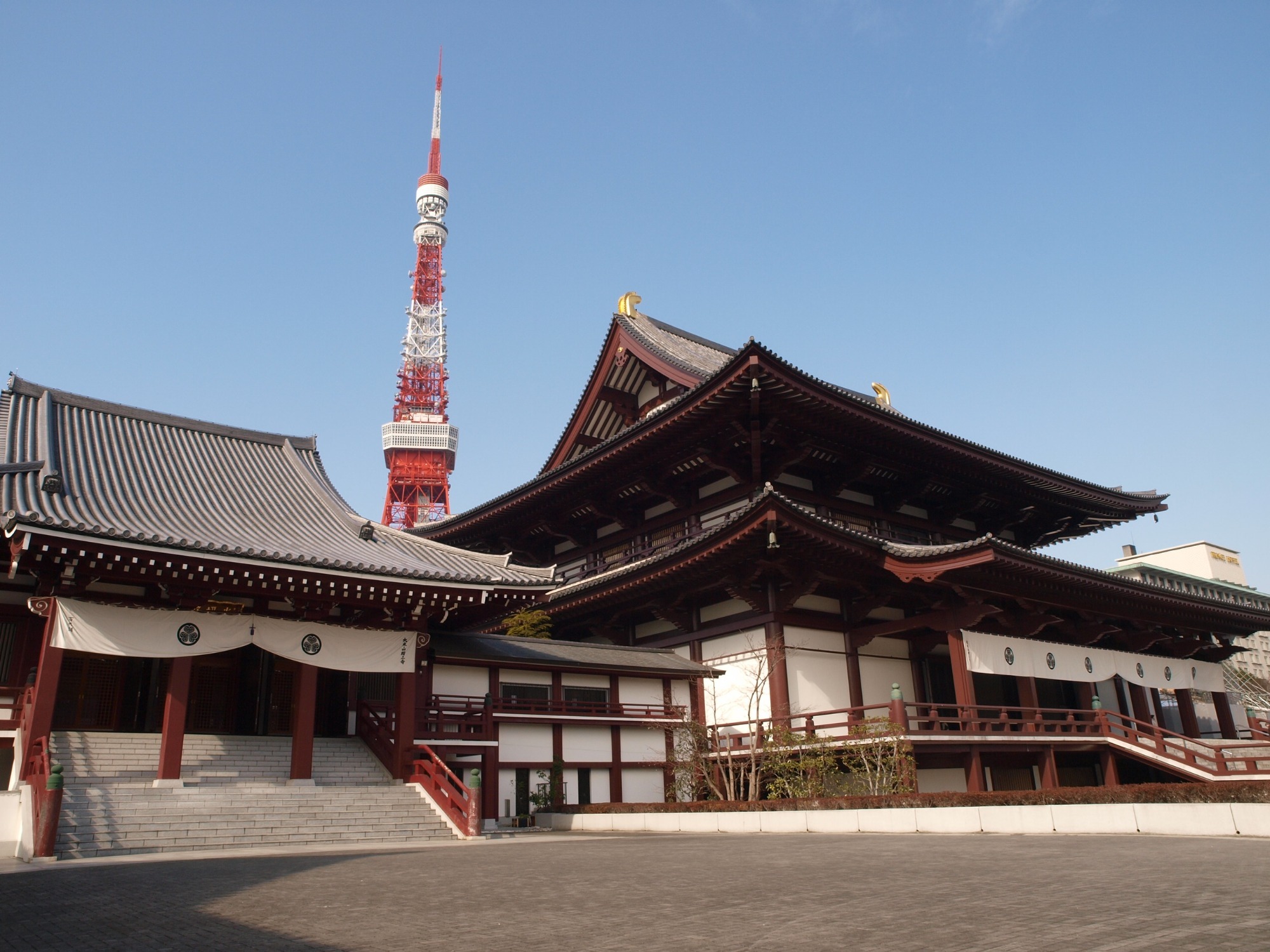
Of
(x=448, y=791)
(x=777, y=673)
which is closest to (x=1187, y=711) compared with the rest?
(x=777, y=673)

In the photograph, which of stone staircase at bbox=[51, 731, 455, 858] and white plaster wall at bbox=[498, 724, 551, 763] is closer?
stone staircase at bbox=[51, 731, 455, 858]

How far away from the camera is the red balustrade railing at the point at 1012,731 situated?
20.7m

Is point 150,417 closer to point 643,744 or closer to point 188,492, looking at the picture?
point 188,492

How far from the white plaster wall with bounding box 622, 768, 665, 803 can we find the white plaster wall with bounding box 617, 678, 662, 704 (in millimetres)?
1826

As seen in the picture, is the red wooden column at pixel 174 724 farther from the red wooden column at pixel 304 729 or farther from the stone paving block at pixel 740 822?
the stone paving block at pixel 740 822

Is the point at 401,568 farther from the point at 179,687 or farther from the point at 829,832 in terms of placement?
the point at 829,832

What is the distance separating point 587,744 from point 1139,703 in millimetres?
20611

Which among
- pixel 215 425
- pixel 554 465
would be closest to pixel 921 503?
pixel 554 465

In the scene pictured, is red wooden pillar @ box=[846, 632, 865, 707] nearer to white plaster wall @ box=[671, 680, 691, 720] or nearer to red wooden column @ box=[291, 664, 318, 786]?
white plaster wall @ box=[671, 680, 691, 720]

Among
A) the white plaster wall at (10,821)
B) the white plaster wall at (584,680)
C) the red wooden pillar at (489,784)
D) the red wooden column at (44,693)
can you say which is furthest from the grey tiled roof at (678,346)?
the white plaster wall at (10,821)

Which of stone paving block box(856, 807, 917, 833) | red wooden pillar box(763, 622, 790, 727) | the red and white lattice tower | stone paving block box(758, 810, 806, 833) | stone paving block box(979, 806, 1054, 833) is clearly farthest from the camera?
the red and white lattice tower

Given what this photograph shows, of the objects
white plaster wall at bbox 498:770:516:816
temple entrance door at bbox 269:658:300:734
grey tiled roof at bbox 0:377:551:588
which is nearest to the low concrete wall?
white plaster wall at bbox 498:770:516:816

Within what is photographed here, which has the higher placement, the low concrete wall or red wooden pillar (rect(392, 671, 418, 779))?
red wooden pillar (rect(392, 671, 418, 779))

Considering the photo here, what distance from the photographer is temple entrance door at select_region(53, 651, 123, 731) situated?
19078 mm
